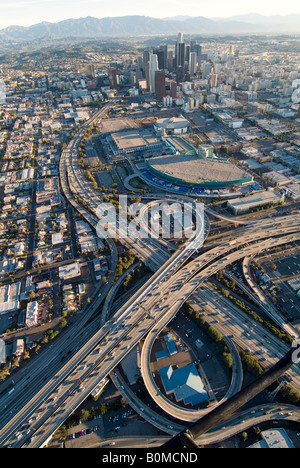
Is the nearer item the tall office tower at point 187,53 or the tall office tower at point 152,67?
the tall office tower at point 152,67

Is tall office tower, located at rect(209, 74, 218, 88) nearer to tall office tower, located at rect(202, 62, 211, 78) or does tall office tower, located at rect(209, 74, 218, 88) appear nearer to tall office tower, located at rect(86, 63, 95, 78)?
tall office tower, located at rect(202, 62, 211, 78)

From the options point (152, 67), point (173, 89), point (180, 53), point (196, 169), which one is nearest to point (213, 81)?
point (173, 89)

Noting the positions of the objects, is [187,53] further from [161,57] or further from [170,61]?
[161,57]

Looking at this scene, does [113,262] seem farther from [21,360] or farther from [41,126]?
[41,126]

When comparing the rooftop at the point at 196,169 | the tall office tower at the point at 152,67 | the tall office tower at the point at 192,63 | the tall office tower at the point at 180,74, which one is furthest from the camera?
the tall office tower at the point at 192,63

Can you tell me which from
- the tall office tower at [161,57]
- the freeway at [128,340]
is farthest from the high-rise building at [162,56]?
the freeway at [128,340]

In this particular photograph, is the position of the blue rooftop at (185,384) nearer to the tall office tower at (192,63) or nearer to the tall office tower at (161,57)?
the tall office tower at (192,63)

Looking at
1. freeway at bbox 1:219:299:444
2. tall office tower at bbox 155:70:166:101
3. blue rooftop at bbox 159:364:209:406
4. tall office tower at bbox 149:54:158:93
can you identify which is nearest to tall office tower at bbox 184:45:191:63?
tall office tower at bbox 149:54:158:93
